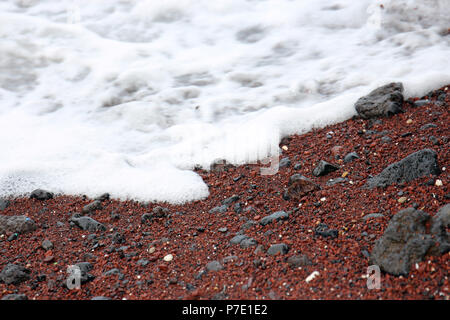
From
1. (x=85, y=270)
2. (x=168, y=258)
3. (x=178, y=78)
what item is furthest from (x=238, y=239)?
(x=178, y=78)

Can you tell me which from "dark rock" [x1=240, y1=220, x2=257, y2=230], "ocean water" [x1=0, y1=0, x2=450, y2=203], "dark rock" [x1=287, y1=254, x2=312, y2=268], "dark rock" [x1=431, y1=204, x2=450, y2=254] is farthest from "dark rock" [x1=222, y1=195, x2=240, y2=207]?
"dark rock" [x1=431, y1=204, x2=450, y2=254]

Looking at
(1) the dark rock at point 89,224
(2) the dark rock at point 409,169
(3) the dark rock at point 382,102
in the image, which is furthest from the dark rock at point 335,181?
(1) the dark rock at point 89,224

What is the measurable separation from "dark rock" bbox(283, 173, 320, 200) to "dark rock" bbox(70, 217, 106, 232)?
→ 130 cm

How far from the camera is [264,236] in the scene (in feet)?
7.86

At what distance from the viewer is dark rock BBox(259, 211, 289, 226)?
8.22 ft

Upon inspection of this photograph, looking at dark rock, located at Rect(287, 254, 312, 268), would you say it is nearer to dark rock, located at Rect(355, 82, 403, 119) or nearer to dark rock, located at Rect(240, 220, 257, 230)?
dark rock, located at Rect(240, 220, 257, 230)

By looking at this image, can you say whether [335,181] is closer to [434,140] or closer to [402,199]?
[402,199]

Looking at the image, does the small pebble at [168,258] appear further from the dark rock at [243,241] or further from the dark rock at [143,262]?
the dark rock at [243,241]

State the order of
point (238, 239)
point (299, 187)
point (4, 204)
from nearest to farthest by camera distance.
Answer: point (238, 239), point (299, 187), point (4, 204)

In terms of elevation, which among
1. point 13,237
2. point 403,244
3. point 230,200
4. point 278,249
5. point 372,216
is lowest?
point 13,237

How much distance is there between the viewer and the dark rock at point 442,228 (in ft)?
5.90

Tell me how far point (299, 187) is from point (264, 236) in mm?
497

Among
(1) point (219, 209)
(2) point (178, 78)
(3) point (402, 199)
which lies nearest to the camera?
(3) point (402, 199)

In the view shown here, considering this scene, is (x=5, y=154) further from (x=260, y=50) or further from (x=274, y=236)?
(x=260, y=50)
